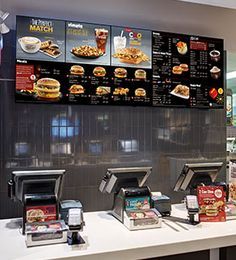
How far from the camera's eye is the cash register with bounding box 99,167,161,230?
2205 millimetres

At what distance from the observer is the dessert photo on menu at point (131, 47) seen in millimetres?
2785

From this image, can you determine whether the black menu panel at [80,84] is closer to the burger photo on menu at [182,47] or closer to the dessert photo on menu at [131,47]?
the dessert photo on menu at [131,47]

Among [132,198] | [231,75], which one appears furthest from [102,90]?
[231,75]

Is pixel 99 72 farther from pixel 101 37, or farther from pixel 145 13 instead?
pixel 145 13

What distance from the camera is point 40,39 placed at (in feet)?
8.39

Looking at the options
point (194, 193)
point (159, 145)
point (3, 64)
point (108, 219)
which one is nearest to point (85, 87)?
point (3, 64)

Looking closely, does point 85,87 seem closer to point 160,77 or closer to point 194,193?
point 160,77

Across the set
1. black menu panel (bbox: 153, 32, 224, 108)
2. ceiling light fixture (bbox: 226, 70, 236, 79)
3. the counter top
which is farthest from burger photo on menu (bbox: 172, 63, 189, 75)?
ceiling light fixture (bbox: 226, 70, 236, 79)

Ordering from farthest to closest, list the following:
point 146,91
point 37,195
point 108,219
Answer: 1. point 146,91
2. point 108,219
3. point 37,195

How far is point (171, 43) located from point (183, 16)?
0.38 metres

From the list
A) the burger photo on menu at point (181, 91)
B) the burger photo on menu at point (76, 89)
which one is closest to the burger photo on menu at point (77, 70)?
the burger photo on menu at point (76, 89)

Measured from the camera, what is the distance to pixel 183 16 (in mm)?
3105

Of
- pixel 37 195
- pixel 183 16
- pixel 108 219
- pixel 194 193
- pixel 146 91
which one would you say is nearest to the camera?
pixel 37 195

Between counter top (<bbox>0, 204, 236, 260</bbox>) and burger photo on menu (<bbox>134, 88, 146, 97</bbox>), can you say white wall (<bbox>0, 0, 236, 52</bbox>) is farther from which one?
counter top (<bbox>0, 204, 236, 260</bbox>)
